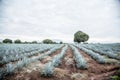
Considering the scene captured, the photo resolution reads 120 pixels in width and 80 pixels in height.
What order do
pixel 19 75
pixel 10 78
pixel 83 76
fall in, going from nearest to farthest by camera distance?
pixel 10 78, pixel 19 75, pixel 83 76

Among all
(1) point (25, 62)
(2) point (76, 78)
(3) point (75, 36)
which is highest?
(3) point (75, 36)

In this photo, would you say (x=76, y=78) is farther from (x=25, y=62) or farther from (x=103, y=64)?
(x=103, y=64)

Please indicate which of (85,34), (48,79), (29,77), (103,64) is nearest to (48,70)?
(48,79)

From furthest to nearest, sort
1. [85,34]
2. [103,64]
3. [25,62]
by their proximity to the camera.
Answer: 1. [85,34]
2. [103,64]
3. [25,62]

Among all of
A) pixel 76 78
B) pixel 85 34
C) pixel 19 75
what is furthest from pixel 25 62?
pixel 85 34

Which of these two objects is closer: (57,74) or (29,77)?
(29,77)

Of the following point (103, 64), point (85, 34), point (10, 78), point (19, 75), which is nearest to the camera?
point (10, 78)

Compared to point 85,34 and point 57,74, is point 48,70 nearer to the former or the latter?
point 57,74

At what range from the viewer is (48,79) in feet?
21.2

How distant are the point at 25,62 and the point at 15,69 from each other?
1.23 meters

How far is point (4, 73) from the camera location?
6.40 metres

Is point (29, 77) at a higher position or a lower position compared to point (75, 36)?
lower

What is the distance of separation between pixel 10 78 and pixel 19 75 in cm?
50

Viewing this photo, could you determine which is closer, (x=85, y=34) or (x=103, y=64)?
(x=103, y=64)
